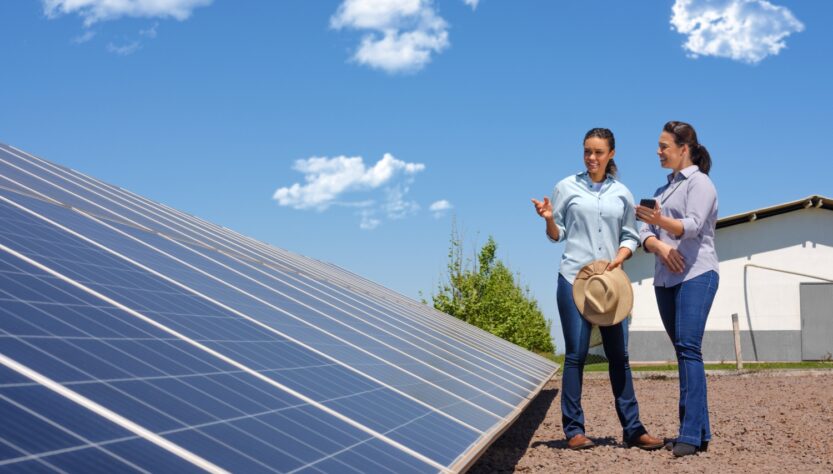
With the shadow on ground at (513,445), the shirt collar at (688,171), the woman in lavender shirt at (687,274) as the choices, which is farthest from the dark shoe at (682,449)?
the shirt collar at (688,171)

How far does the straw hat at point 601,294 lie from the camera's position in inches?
269

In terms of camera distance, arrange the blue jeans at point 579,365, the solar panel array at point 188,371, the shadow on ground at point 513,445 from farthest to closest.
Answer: the blue jeans at point 579,365
the shadow on ground at point 513,445
the solar panel array at point 188,371

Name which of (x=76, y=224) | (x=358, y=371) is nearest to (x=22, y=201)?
(x=76, y=224)

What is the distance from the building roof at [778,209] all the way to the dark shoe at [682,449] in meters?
23.5

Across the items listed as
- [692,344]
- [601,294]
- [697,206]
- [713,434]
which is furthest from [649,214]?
[713,434]

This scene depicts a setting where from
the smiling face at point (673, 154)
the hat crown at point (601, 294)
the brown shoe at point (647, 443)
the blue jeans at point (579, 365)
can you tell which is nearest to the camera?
the hat crown at point (601, 294)

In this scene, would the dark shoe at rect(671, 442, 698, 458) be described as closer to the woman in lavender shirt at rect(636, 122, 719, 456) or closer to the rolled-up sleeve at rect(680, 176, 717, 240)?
the woman in lavender shirt at rect(636, 122, 719, 456)

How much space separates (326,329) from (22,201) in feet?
7.66

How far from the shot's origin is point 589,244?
727 centimetres

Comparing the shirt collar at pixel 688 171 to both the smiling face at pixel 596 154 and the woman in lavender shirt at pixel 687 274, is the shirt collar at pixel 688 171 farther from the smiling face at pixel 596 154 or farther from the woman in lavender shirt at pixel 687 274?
the smiling face at pixel 596 154

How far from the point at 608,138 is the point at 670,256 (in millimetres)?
1145

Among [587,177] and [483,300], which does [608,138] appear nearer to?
[587,177]

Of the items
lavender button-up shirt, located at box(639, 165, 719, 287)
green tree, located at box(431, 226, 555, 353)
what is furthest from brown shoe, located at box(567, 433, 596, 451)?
green tree, located at box(431, 226, 555, 353)

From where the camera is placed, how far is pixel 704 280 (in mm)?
7027
